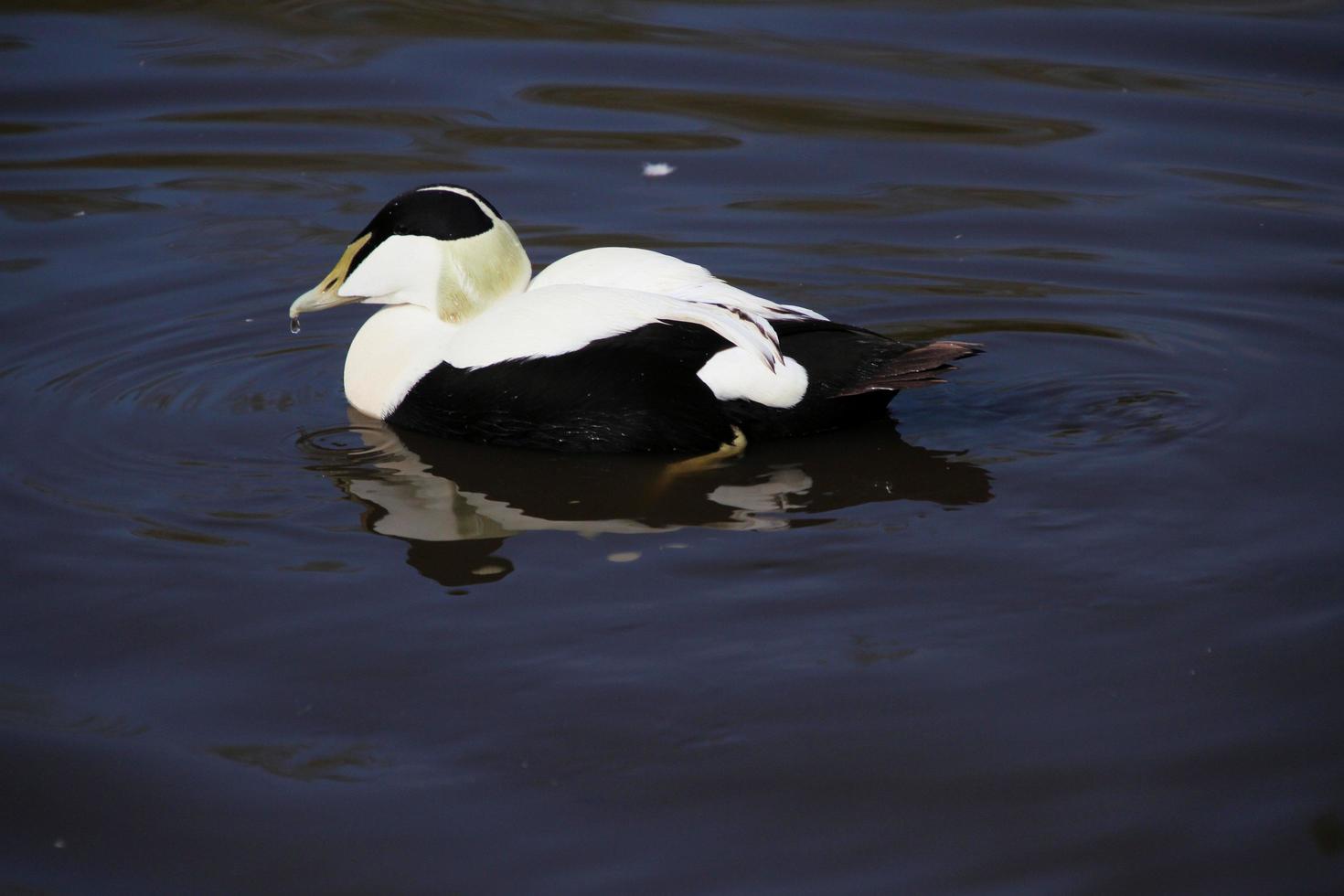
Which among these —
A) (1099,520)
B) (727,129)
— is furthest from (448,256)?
(727,129)

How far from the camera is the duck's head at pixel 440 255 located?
444 cm

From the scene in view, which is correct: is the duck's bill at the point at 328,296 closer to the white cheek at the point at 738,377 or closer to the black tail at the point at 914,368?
the white cheek at the point at 738,377

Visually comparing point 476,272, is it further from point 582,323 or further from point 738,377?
point 738,377

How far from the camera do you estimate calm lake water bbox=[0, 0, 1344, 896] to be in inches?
109

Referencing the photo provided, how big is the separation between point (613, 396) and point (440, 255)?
696 millimetres

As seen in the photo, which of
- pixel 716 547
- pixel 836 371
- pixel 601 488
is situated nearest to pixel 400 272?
pixel 601 488

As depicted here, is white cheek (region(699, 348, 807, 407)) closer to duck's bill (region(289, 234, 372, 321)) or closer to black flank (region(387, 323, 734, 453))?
black flank (region(387, 323, 734, 453))

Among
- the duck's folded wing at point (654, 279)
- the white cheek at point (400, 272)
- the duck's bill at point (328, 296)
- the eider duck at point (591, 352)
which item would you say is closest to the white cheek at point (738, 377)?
the eider duck at point (591, 352)

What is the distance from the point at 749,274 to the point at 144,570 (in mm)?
2672

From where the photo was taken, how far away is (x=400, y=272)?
14.8ft

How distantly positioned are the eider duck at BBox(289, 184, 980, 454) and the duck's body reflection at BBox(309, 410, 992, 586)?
2.5 inches

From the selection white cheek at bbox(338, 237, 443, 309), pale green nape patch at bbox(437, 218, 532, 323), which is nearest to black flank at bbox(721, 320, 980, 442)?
pale green nape patch at bbox(437, 218, 532, 323)

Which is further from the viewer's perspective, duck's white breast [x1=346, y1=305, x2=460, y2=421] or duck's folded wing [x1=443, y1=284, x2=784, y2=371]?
duck's white breast [x1=346, y1=305, x2=460, y2=421]

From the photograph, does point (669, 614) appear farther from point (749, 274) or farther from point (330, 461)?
point (749, 274)
